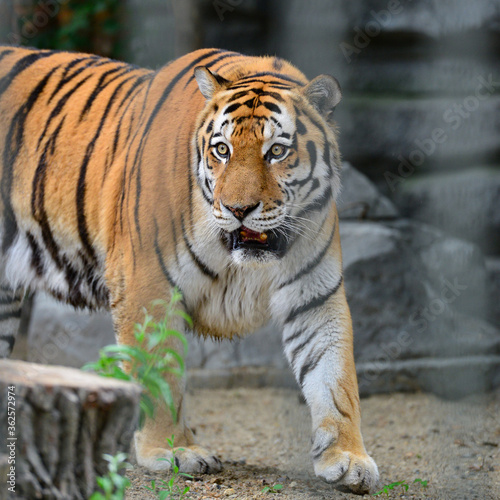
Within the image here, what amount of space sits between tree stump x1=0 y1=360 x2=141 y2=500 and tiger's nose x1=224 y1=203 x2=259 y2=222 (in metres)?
0.82

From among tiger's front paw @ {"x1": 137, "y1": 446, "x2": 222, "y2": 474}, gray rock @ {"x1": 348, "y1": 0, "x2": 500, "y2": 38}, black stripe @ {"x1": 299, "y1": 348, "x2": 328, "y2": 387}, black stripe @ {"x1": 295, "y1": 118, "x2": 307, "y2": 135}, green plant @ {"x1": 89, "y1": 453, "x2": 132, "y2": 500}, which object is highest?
gray rock @ {"x1": 348, "y1": 0, "x2": 500, "y2": 38}

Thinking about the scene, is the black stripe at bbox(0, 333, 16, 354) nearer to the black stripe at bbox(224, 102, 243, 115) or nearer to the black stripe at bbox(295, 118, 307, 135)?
the black stripe at bbox(224, 102, 243, 115)

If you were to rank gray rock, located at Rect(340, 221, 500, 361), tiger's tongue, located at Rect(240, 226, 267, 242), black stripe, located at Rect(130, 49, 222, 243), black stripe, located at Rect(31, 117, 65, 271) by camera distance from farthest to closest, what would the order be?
gray rock, located at Rect(340, 221, 500, 361) → black stripe, located at Rect(31, 117, 65, 271) → black stripe, located at Rect(130, 49, 222, 243) → tiger's tongue, located at Rect(240, 226, 267, 242)

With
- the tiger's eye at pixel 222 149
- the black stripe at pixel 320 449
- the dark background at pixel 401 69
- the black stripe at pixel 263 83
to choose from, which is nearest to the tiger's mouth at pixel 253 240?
the tiger's eye at pixel 222 149

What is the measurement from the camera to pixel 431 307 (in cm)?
361

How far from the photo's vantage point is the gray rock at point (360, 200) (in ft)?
12.5

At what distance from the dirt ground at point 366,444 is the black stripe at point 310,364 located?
320 mm

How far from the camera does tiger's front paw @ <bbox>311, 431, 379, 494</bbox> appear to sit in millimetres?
1934

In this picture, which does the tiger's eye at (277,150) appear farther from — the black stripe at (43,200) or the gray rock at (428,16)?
the gray rock at (428,16)

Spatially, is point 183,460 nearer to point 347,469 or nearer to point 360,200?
point 347,469

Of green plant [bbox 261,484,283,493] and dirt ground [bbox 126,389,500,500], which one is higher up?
green plant [bbox 261,484,283,493]

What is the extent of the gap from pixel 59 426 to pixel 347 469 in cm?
106

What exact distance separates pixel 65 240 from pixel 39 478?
1490 millimetres

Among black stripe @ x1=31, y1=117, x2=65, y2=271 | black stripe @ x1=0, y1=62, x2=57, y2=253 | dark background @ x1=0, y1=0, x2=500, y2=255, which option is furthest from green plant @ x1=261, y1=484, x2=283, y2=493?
dark background @ x1=0, y1=0, x2=500, y2=255
